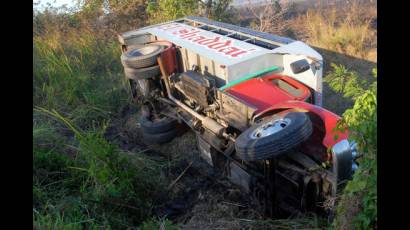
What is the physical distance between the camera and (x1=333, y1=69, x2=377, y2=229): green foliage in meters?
1.78

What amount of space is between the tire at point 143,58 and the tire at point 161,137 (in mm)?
1000

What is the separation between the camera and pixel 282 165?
3082mm

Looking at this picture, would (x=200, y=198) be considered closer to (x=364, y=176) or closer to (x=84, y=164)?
(x=84, y=164)

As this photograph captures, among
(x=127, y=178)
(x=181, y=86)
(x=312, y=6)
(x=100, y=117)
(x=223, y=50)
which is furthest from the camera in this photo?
(x=312, y=6)

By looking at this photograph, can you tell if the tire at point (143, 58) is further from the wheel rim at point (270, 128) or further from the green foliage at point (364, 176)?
the green foliage at point (364, 176)

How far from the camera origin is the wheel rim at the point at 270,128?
2746 mm

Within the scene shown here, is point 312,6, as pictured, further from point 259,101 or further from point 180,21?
point 259,101

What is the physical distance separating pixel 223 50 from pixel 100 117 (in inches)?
112

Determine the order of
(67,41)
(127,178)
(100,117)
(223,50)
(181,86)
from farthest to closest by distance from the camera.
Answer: (67,41), (100,117), (181,86), (223,50), (127,178)

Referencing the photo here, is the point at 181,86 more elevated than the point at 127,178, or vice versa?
the point at 181,86

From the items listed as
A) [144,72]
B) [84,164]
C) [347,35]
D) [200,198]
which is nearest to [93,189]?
[84,164]

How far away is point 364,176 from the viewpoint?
1842 millimetres

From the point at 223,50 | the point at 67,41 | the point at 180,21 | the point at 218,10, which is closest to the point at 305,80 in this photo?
the point at 223,50
